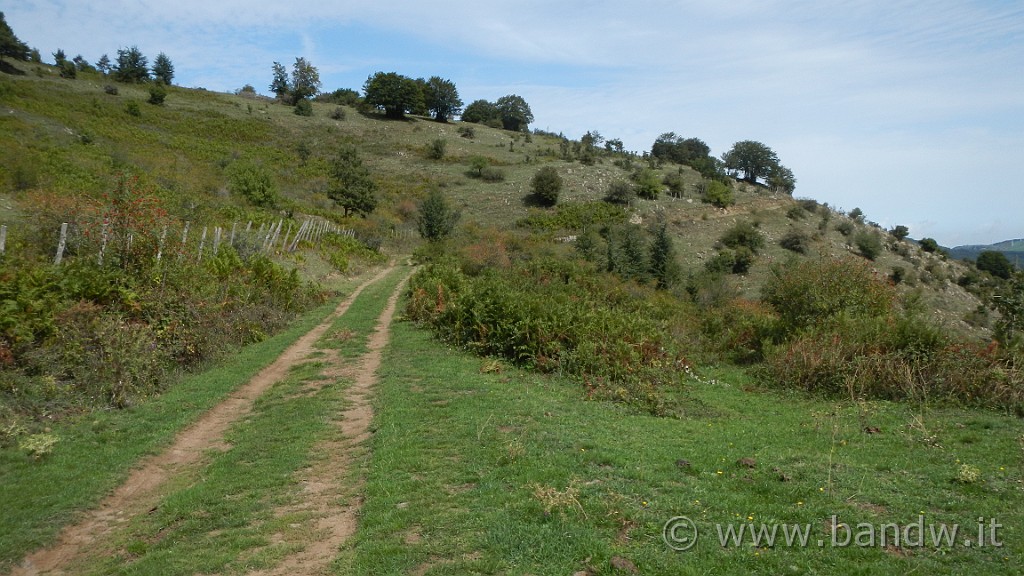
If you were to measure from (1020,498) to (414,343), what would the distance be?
1208 cm

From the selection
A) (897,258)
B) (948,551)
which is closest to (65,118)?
(948,551)

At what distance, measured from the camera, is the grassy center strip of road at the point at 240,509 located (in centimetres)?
532

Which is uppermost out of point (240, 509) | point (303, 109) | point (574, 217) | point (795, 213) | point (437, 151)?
point (303, 109)

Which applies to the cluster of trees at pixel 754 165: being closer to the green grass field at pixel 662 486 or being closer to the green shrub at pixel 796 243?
the green shrub at pixel 796 243

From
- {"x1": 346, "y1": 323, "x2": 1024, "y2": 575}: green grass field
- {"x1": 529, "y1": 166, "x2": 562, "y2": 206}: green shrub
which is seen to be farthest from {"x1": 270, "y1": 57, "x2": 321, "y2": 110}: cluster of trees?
{"x1": 346, "y1": 323, "x2": 1024, "y2": 575}: green grass field

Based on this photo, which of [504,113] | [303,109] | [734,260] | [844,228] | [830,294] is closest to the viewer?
[830,294]

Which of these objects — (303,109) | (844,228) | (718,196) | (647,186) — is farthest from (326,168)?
(844,228)

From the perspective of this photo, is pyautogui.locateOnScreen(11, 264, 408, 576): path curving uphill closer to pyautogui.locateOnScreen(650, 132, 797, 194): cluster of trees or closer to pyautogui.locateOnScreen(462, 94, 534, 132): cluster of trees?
pyautogui.locateOnScreen(650, 132, 797, 194): cluster of trees

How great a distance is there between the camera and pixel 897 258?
5275 centimetres

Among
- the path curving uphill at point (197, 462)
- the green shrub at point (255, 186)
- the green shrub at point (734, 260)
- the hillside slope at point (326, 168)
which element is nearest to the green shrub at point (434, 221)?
the hillside slope at point (326, 168)
